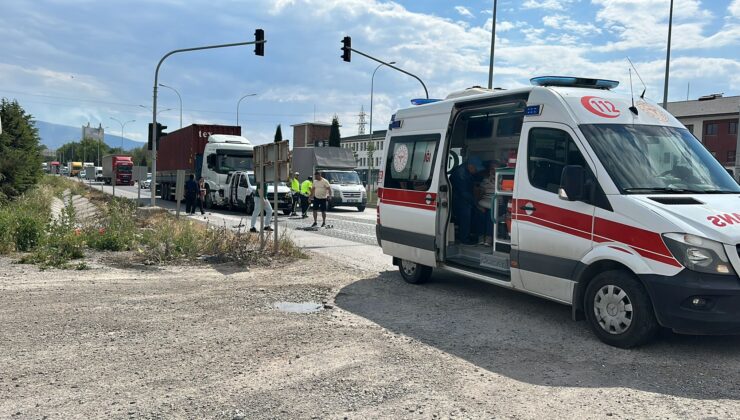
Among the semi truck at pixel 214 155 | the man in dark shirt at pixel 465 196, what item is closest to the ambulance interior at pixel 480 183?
the man in dark shirt at pixel 465 196

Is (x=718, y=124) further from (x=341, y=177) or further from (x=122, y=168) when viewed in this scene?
(x=122, y=168)

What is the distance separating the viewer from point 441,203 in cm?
775

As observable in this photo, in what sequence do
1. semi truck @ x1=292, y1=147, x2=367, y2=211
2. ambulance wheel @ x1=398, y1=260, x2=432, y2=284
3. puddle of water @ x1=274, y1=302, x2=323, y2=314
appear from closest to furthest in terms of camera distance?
1. puddle of water @ x1=274, y1=302, x2=323, y2=314
2. ambulance wheel @ x1=398, y1=260, x2=432, y2=284
3. semi truck @ x1=292, y1=147, x2=367, y2=211

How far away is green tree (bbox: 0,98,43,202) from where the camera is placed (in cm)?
2136

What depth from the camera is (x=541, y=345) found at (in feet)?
18.2

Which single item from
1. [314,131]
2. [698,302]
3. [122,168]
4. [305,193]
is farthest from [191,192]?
[314,131]

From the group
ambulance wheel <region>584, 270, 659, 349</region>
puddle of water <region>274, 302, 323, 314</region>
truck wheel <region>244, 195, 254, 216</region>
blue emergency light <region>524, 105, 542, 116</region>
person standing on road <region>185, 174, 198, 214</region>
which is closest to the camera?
ambulance wheel <region>584, 270, 659, 349</region>

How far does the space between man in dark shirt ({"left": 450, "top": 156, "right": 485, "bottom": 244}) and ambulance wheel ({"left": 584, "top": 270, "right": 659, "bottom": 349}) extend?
2721 mm

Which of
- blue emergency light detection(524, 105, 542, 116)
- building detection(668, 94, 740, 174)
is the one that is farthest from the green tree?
building detection(668, 94, 740, 174)

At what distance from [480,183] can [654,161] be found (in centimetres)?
278

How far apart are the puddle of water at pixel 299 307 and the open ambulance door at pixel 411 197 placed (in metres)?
1.70

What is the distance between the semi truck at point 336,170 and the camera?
80.5 feet

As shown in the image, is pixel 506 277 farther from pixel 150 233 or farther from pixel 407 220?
pixel 150 233

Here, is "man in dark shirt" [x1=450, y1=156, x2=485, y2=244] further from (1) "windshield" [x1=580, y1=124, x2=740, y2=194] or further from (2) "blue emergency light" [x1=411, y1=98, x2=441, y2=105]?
(1) "windshield" [x1=580, y1=124, x2=740, y2=194]
